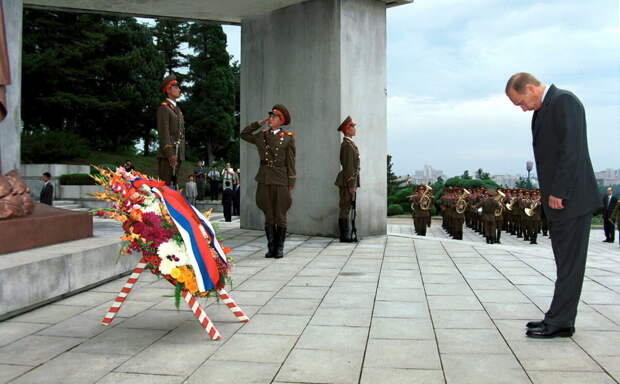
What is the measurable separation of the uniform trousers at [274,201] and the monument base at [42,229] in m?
2.44

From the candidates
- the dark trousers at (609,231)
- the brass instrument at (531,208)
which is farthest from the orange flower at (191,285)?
the dark trousers at (609,231)

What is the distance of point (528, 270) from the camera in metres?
6.78

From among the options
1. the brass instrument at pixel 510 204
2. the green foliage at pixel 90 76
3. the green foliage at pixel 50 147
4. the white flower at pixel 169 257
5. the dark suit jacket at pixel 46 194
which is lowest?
the brass instrument at pixel 510 204

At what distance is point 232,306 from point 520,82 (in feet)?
9.19

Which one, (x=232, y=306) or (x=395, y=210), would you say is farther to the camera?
(x=395, y=210)

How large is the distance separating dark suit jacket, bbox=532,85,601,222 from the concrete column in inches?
272

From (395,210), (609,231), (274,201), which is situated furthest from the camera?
(395,210)

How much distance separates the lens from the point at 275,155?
7613mm

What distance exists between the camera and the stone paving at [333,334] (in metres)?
3.18

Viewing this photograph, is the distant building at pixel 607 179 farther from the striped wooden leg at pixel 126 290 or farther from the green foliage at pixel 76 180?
the green foliage at pixel 76 180

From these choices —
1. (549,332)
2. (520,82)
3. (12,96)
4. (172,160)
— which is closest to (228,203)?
(172,160)

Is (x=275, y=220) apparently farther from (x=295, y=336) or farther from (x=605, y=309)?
(x=605, y=309)

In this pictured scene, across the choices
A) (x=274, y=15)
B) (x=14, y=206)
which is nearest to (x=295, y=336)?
(x=14, y=206)

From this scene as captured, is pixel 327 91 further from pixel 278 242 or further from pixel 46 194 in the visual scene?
pixel 46 194
